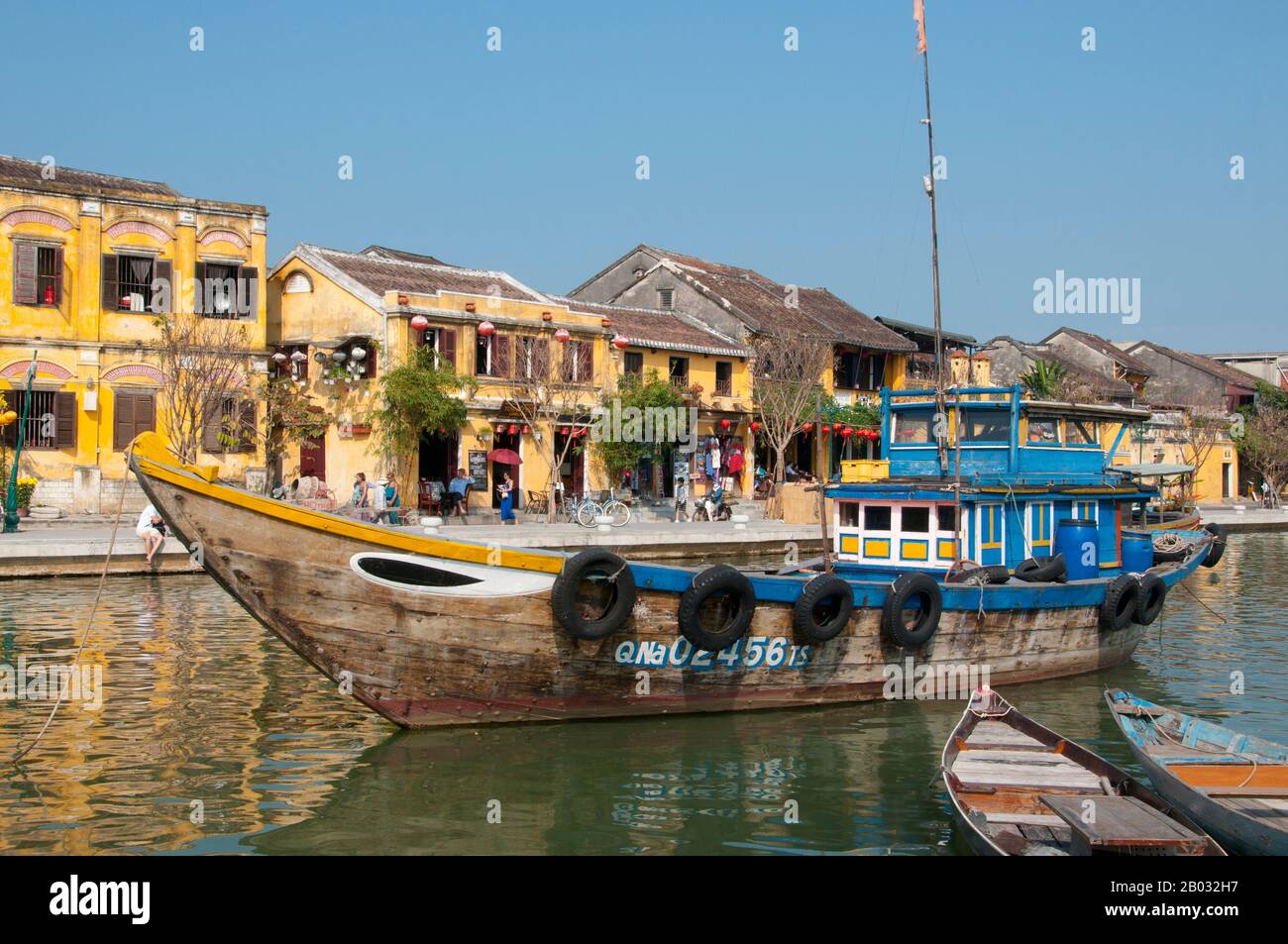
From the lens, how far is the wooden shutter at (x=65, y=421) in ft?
90.7

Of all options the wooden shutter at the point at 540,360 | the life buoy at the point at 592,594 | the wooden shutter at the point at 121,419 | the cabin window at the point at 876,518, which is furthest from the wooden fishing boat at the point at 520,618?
the wooden shutter at the point at 540,360

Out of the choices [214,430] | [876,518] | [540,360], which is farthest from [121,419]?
[876,518]

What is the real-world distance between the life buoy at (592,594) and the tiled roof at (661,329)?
80.0 feet

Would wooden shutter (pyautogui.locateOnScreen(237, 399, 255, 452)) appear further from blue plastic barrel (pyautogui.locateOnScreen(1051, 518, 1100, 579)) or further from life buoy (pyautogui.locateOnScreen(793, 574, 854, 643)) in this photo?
life buoy (pyautogui.locateOnScreen(793, 574, 854, 643))

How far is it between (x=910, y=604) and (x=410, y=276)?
23.8m

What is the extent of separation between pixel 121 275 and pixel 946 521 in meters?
22.2

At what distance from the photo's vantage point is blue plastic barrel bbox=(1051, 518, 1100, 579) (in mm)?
15023

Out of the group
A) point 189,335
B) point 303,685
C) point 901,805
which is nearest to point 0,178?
point 189,335

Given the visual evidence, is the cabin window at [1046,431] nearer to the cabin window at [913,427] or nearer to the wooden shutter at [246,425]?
the cabin window at [913,427]

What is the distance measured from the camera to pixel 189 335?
2820 centimetres

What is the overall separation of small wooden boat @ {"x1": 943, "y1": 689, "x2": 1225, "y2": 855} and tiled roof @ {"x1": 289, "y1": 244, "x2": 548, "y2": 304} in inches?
940

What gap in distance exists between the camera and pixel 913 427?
15.2m

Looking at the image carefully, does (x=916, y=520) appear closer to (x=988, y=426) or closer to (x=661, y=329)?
(x=988, y=426)

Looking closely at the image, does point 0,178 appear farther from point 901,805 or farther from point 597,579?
point 901,805
